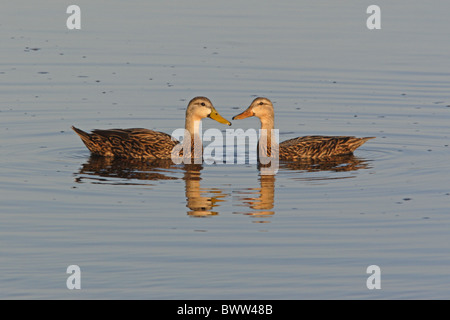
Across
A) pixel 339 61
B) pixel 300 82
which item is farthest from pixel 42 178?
pixel 339 61

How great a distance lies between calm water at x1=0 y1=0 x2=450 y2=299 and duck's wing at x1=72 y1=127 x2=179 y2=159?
11.9 inches

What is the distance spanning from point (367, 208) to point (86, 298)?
4.44 meters

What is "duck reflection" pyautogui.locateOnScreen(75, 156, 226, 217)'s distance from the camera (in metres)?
12.2

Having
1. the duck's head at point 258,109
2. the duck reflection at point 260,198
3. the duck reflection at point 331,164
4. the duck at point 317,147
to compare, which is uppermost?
the duck's head at point 258,109

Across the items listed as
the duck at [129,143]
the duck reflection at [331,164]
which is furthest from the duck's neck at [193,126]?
the duck reflection at [331,164]

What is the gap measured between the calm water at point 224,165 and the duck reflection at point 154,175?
1.8 inches

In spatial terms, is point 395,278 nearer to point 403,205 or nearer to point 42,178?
point 403,205

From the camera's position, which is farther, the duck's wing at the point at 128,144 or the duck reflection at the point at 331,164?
the duck's wing at the point at 128,144

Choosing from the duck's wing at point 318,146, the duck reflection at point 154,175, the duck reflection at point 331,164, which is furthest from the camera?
the duck's wing at point 318,146

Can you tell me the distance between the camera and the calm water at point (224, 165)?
9539 mm

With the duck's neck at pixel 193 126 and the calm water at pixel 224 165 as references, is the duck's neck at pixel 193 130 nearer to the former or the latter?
the duck's neck at pixel 193 126

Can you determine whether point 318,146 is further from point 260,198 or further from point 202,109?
point 260,198

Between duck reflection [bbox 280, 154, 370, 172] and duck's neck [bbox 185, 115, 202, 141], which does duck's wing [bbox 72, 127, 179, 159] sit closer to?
duck's neck [bbox 185, 115, 202, 141]

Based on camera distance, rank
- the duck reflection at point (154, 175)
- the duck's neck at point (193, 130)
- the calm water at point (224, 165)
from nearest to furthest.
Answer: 1. the calm water at point (224, 165)
2. the duck reflection at point (154, 175)
3. the duck's neck at point (193, 130)
